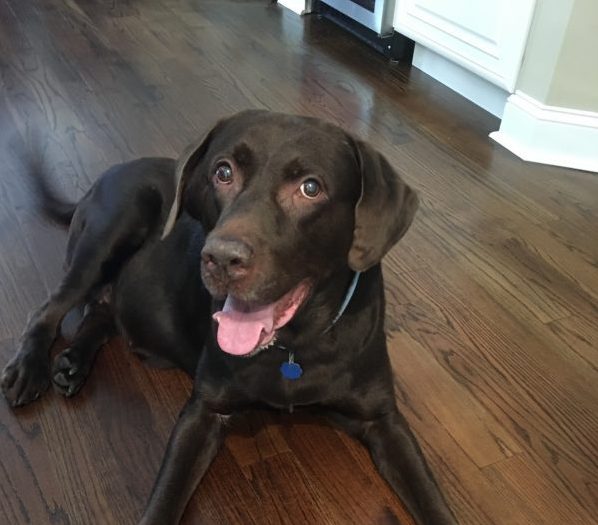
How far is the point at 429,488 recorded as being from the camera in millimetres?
1402

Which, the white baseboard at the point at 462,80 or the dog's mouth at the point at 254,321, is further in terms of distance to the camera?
the white baseboard at the point at 462,80

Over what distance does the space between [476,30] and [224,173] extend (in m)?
2.02

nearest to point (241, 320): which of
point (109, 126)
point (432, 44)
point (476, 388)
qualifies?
point (476, 388)

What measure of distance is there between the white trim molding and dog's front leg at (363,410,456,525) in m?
1.58

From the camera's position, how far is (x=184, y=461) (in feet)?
4.63

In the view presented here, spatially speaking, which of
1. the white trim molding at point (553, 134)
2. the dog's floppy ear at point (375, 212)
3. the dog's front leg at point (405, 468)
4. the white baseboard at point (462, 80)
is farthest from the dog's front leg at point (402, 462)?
the white baseboard at point (462, 80)

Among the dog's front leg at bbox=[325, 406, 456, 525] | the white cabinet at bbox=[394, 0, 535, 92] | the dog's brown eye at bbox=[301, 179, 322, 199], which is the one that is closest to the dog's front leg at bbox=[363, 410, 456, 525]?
the dog's front leg at bbox=[325, 406, 456, 525]

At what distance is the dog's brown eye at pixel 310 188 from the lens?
120cm

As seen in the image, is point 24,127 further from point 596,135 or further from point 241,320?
point 596,135

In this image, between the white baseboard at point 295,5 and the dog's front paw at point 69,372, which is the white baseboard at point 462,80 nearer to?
the white baseboard at point 295,5

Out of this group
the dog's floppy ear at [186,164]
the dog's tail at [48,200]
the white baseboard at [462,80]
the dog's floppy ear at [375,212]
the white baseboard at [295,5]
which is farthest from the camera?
the white baseboard at [295,5]

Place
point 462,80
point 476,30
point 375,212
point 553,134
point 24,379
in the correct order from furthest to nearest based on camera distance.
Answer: point 462,80
point 476,30
point 553,134
point 24,379
point 375,212

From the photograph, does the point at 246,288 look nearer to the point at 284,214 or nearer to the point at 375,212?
the point at 284,214

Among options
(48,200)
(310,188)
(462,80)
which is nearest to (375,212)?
(310,188)
